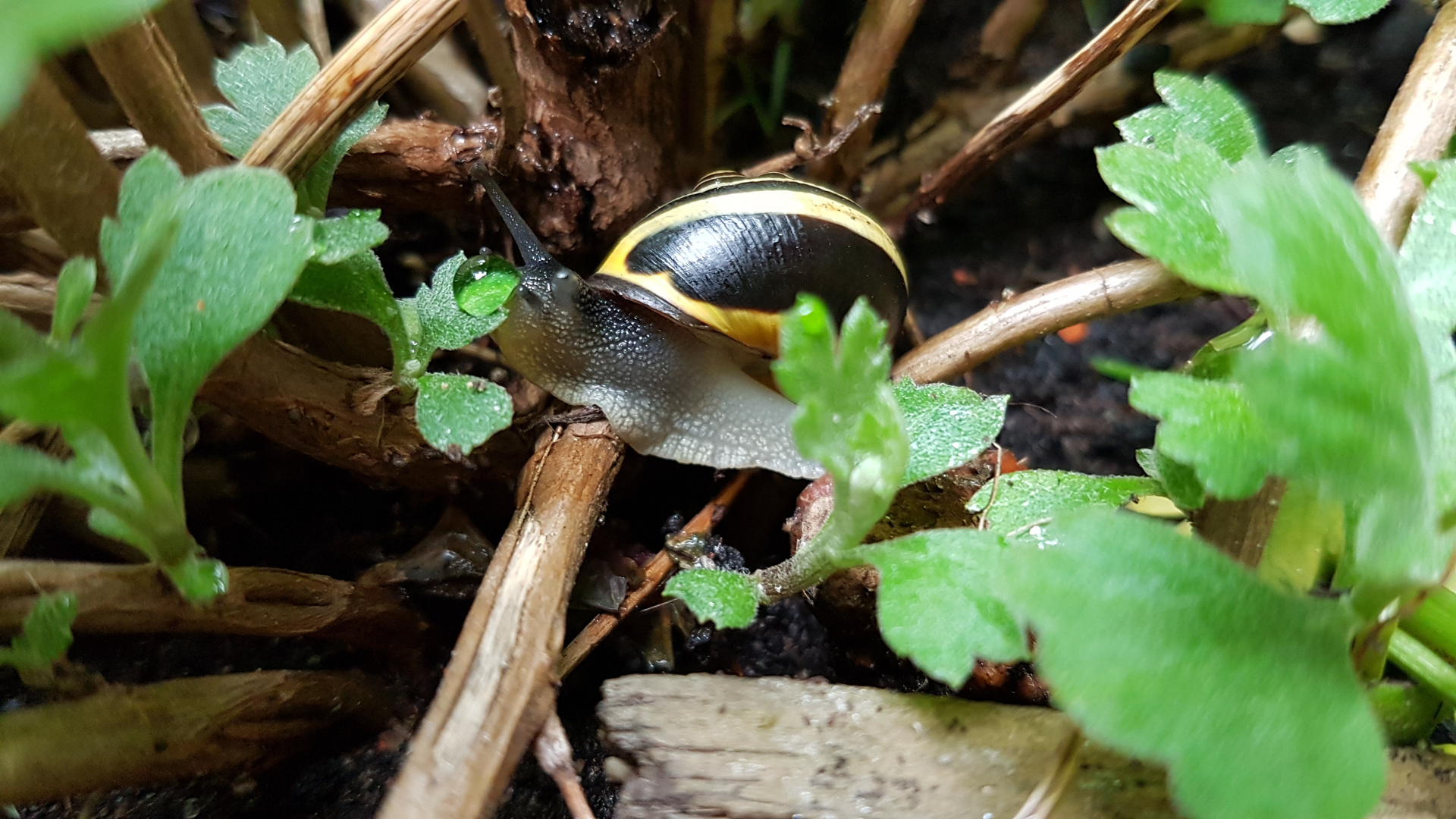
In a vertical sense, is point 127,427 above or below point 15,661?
above

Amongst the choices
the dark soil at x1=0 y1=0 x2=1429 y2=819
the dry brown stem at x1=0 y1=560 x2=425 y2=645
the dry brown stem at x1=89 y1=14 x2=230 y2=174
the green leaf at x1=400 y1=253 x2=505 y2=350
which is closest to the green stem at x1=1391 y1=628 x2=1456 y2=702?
the dark soil at x1=0 y1=0 x2=1429 y2=819

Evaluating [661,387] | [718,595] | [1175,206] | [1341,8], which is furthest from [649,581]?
[1341,8]

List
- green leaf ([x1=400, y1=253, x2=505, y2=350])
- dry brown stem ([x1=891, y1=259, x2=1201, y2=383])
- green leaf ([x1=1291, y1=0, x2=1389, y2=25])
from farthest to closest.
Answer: dry brown stem ([x1=891, y1=259, x2=1201, y2=383]) → green leaf ([x1=1291, y1=0, x2=1389, y2=25]) → green leaf ([x1=400, y1=253, x2=505, y2=350])

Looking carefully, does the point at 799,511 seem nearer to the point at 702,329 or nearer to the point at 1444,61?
the point at 702,329

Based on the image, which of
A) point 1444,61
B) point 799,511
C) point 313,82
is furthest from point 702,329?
point 1444,61

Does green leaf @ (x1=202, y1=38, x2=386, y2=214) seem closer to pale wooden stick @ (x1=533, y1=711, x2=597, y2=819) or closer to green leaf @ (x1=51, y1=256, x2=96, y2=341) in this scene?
green leaf @ (x1=51, y1=256, x2=96, y2=341)

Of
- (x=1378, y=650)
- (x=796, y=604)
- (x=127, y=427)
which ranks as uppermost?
(x=127, y=427)
